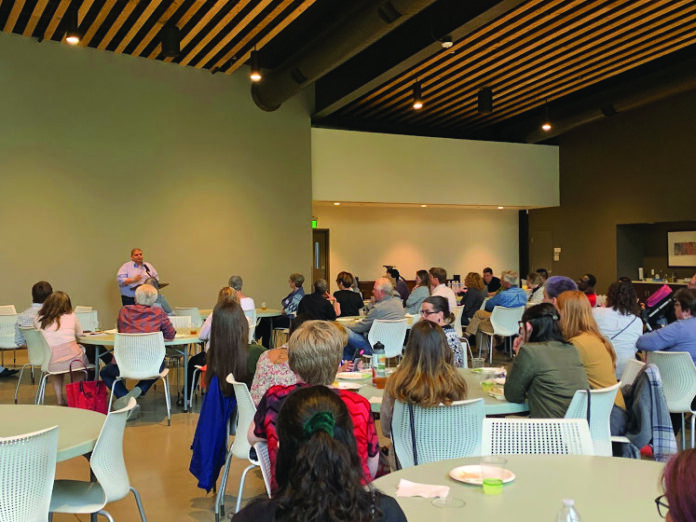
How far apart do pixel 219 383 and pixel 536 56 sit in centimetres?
799

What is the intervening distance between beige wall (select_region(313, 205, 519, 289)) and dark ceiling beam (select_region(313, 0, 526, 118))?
315 cm

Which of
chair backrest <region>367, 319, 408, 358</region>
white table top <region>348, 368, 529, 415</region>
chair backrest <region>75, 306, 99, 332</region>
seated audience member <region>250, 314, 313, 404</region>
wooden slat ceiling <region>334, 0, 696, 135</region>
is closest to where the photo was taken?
seated audience member <region>250, 314, 313, 404</region>

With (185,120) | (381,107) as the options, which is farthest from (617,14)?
(185,120)

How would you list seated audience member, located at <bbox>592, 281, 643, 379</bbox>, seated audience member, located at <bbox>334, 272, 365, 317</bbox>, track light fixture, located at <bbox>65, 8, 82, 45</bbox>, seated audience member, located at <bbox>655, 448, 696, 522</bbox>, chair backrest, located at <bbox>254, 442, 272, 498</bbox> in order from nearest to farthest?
seated audience member, located at <bbox>655, 448, 696, 522</bbox> → chair backrest, located at <bbox>254, 442, 272, 498</bbox> → seated audience member, located at <bbox>592, 281, 643, 379</bbox> → track light fixture, located at <bbox>65, 8, 82, 45</bbox> → seated audience member, located at <bbox>334, 272, 365, 317</bbox>

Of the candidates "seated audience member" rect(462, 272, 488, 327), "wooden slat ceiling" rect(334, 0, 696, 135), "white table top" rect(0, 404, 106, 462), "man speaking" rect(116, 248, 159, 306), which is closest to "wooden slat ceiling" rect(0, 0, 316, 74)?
"wooden slat ceiling" rect(334, 0, 696, 135)

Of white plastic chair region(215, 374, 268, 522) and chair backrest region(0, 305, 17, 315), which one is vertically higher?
chair backrest region(0, 305, 17, 315)

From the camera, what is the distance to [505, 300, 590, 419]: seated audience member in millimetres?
3520

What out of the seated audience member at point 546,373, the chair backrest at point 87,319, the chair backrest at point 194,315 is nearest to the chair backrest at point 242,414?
the seated audience member at point 546,373

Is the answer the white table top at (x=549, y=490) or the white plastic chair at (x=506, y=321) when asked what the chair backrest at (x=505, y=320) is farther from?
the white table top at (x=549, y=490)

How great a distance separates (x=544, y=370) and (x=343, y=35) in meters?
5.74

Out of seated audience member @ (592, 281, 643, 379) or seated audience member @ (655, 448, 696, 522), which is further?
seated audience member @ (592, 281, 643, 379)

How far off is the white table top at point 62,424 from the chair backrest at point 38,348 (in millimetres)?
2806

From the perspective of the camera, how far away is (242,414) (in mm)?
3592

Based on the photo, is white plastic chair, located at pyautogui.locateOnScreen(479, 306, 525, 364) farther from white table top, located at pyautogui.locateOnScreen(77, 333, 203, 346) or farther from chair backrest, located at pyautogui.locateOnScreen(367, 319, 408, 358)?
white table top, located at pyautogui.locateOnScreen(77, 333, 203, 346)
